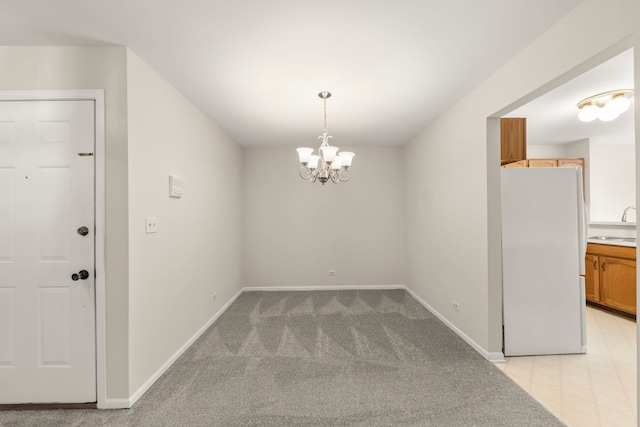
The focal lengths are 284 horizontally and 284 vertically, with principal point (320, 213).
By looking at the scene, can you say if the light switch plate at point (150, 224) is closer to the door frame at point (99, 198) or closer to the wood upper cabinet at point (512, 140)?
the door frame at point (99, 198)

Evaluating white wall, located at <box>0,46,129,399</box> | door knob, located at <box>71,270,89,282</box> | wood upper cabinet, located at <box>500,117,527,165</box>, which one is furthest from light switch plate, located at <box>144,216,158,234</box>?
wood upper cabinet, located at <box>500,117,527,165</box>

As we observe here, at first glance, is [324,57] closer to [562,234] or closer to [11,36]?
[11,36]

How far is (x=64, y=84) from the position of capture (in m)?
2.14

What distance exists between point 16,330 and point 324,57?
316cm

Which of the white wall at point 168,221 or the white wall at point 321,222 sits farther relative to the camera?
the white wall at point 321,222

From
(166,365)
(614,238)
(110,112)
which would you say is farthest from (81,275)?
(614,238)

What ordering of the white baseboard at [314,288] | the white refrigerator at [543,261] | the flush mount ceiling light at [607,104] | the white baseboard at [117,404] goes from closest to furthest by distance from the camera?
the white baseboard at [117,404], the white refrigerator at [543,261], the flush mount ceiling light at [607,104], the white baseboard at [314,288]

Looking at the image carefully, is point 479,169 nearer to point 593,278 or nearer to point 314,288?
point 593,278

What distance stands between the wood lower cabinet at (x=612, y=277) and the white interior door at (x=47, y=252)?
238 inches

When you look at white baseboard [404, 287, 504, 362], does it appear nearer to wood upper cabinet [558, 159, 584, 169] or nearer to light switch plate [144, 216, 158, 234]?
light switch plate [144, 216, 158, 234]

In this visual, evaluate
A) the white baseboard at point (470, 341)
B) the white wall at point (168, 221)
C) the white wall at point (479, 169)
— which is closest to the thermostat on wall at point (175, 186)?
the white wall at point (168, 221)

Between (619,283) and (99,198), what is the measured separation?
242 inches

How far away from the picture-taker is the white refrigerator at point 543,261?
286cm

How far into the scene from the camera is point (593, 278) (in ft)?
14.1
